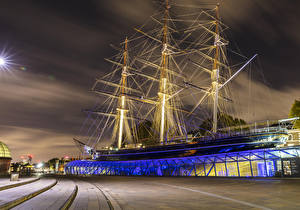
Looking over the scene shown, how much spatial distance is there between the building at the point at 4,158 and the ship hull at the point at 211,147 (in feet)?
90.0

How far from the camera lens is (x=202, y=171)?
30953 millimetres

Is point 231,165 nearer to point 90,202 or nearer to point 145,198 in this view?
point 145,198

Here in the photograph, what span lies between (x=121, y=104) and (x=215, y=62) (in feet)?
84.5

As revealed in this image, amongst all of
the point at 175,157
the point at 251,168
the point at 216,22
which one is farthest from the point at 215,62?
the point at 251,168

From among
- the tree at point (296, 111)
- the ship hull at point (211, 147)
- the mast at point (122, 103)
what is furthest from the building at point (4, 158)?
the tree at point (296, 111)

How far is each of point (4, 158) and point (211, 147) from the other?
46061 millimetres

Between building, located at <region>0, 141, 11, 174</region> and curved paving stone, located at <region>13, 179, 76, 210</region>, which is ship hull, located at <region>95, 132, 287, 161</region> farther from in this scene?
building, located at <region>0, 141, 11, 174</region>

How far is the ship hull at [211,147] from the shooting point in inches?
1049

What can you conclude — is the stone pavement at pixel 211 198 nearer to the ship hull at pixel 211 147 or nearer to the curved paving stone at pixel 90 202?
the curved paving stone at pixel 90 202

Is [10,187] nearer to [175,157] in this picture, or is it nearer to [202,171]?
[202,171]

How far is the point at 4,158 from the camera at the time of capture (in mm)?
53094

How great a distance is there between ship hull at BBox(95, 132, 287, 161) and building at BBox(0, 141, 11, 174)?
27.4 meters

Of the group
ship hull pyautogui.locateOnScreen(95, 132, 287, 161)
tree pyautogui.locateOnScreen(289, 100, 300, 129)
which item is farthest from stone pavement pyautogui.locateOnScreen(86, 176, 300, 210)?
tree pyautogui.locateOnScreen(289, 100, 300, 129)

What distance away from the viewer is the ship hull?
2664 centimetres
